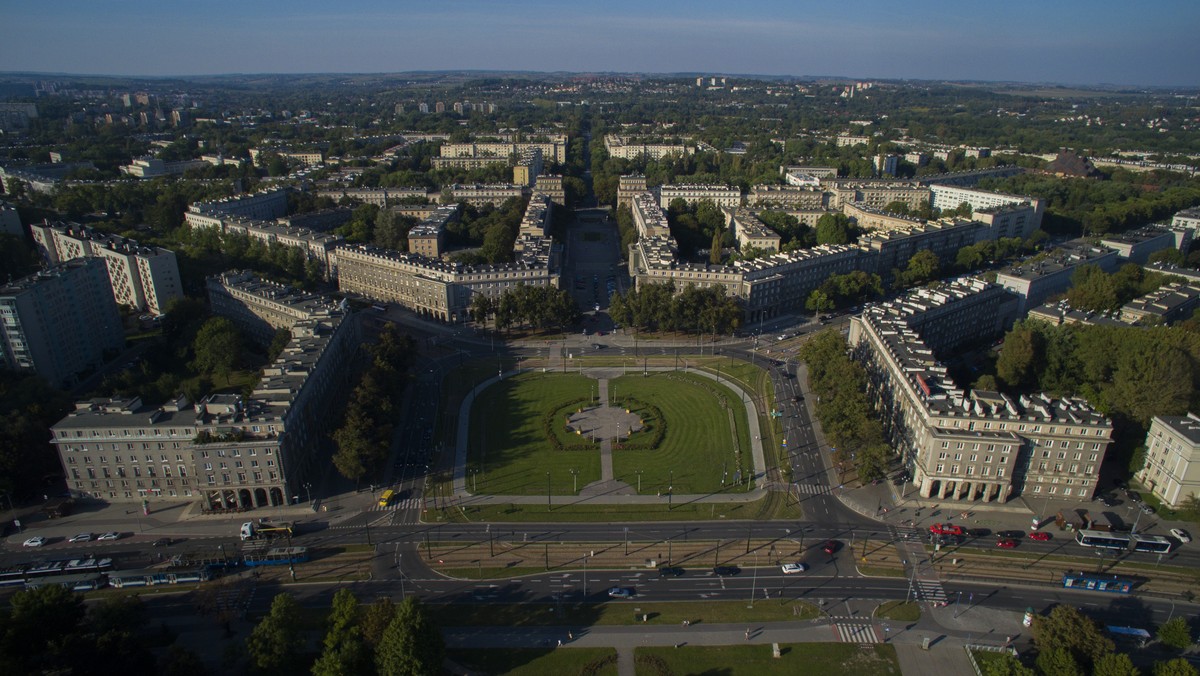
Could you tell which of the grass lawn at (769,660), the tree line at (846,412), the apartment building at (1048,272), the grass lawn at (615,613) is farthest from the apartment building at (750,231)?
the grass lawn at (769,660)

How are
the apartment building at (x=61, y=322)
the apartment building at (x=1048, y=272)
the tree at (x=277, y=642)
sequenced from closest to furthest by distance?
the tree at (x=277, y=642) → the apartment building at (x=61, y=322) → the apartment building at (x=1048, y=272)

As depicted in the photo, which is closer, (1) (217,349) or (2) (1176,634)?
(2) (1176,634)

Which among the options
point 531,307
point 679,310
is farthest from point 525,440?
point 679,310

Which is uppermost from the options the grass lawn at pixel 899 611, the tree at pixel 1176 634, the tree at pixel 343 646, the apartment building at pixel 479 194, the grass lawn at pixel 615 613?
the apartment building at pixel 479 194

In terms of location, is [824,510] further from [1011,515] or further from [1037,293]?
[1037,293]

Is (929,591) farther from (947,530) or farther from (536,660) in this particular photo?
(536,660)

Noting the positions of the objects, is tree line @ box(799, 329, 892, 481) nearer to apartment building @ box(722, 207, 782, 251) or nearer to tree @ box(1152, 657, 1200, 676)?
tree @ box(1152, 657, 1200, 676)

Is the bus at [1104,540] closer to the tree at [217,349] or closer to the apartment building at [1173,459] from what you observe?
the apartment building at [1173,459]

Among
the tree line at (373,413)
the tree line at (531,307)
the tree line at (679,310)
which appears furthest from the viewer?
the tree line at (531,307)
